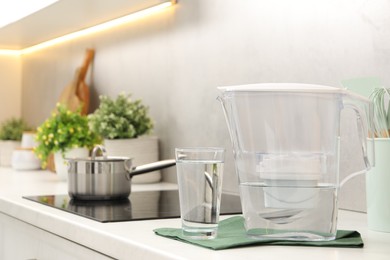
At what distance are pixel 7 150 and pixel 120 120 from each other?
110 centimetres

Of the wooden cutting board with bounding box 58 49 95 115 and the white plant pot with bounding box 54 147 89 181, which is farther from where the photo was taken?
the wooden cutting board with bounding box 58 49 95 115

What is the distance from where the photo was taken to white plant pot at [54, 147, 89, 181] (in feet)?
6.77

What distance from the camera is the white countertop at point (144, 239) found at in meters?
0.85

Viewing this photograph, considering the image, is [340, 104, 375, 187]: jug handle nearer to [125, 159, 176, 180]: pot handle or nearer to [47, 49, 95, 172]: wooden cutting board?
[125, 159, 176, 180]: pot handle

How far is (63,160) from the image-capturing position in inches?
81.0

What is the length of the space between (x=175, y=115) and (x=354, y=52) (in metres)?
0.78

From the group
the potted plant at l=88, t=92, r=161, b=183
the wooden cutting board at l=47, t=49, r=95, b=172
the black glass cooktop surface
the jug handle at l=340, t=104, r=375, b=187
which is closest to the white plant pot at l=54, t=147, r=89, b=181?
the potted plant at l=88, t=92, r=161, b=183

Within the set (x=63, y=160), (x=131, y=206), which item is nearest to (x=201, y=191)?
(x=131, y=206)

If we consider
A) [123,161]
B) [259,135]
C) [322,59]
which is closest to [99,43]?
[123,161]

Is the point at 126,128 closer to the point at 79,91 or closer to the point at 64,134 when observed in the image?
the point at 64,134

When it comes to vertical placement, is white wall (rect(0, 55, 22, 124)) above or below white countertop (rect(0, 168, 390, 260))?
above

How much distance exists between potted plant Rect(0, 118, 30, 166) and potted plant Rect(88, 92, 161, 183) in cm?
98

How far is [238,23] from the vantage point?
1.72 m

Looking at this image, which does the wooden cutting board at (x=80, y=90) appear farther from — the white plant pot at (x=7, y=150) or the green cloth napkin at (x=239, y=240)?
the green cloth napkin at (x=239, y=240)
